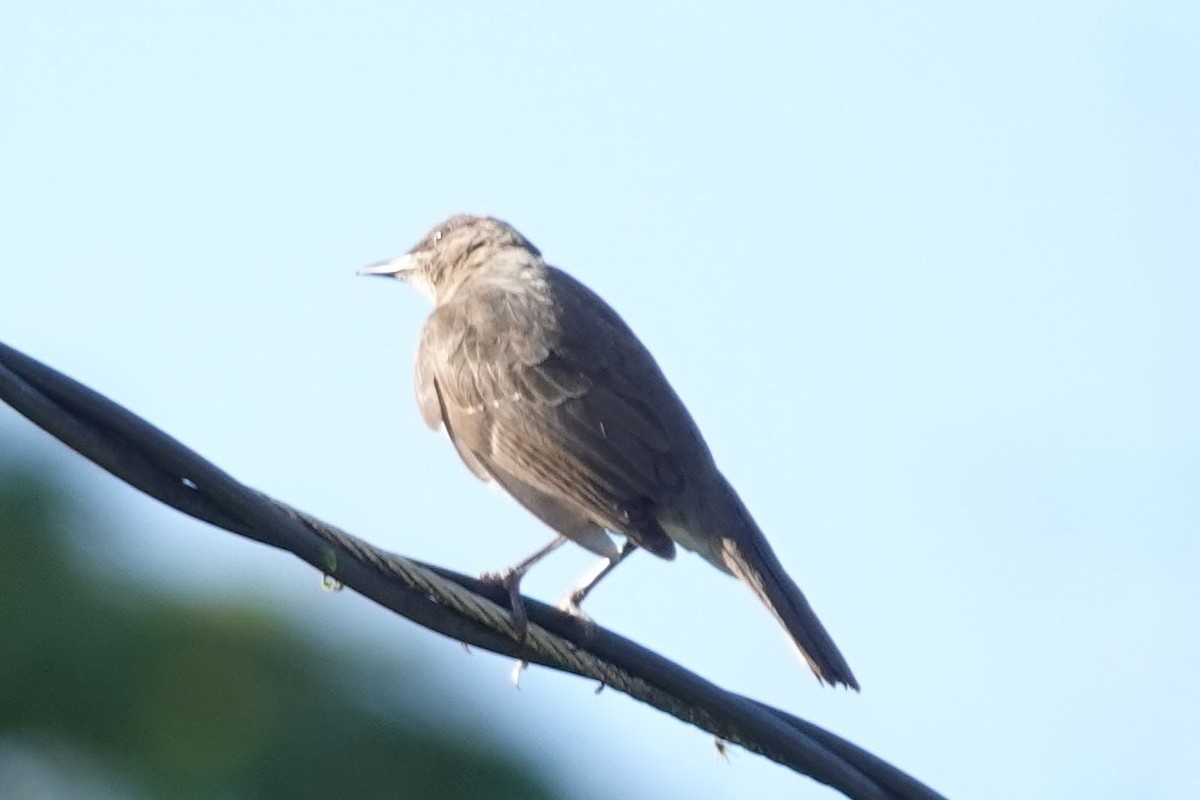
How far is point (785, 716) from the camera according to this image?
4.88 metres

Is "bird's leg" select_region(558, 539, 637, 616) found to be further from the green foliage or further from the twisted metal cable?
the green foliage

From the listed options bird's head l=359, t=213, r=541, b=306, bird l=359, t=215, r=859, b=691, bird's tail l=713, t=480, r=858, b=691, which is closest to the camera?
bird's tail l=713, t=480, r=858, b=691

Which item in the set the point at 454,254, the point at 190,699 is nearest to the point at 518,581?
the point at 454,254

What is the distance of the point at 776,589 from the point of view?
23.8 ft

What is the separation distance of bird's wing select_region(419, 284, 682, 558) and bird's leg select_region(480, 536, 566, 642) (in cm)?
24

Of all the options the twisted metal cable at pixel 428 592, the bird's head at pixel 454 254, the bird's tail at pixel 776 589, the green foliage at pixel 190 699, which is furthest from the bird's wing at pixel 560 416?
the green foliage at pixel 190 699

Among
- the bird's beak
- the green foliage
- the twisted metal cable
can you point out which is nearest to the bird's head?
the bird's beak

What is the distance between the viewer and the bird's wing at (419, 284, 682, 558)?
7.46m

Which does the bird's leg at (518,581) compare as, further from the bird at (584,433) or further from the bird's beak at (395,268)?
the bird's beak at (395,268)

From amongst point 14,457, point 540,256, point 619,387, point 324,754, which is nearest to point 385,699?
point 324,754

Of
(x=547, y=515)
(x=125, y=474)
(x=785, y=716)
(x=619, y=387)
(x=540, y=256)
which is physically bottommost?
(x=125, y=474)

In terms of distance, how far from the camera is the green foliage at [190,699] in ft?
47.1

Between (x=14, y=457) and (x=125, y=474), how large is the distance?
40.4 ft

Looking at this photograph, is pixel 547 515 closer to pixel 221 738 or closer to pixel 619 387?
pixel 619 387
